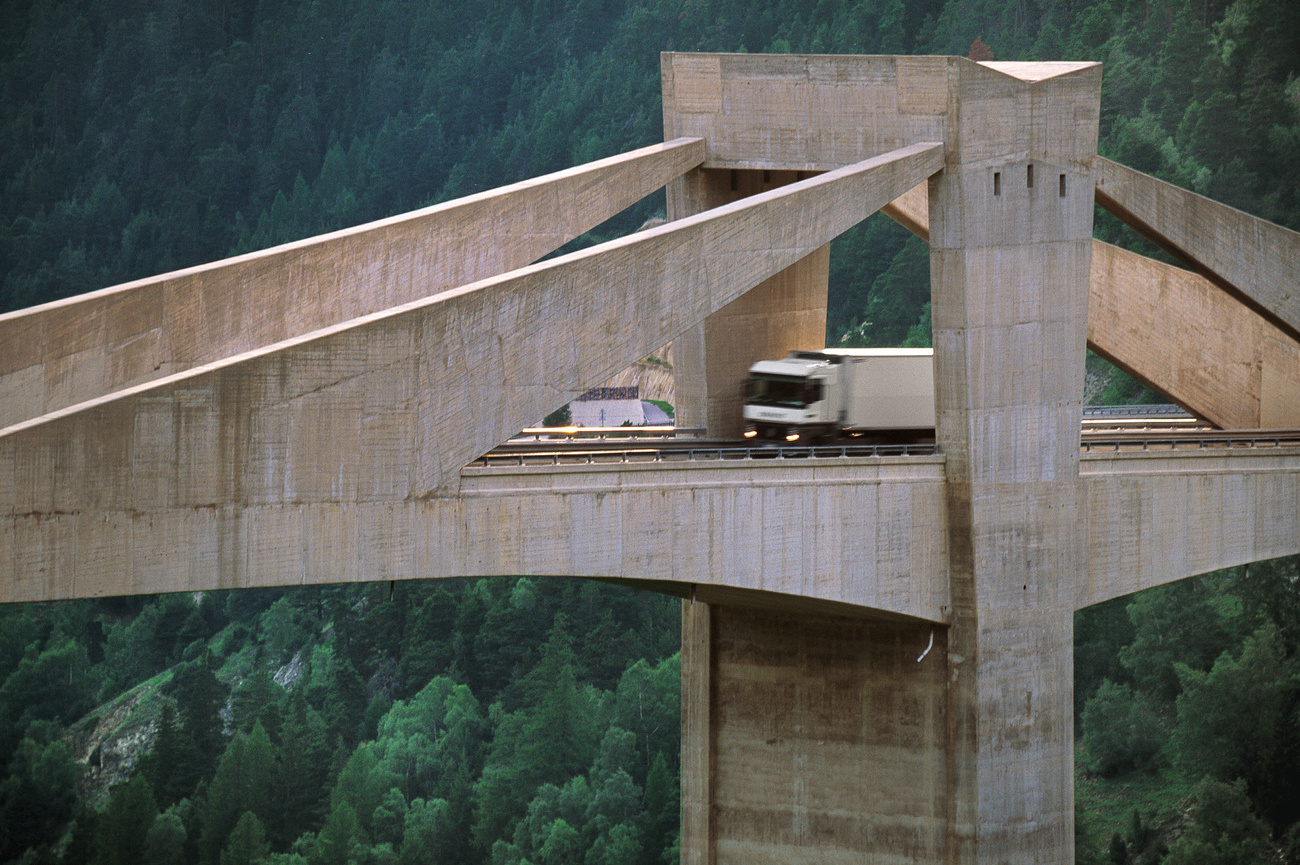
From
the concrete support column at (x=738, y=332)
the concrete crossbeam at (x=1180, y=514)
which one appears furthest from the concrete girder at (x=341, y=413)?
the concrete crossbeam at (x=1180, y=514)

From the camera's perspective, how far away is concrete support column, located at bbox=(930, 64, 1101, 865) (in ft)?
94.4

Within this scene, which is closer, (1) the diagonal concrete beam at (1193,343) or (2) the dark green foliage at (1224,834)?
(1) the diagonal concrete beam at (1193,343)

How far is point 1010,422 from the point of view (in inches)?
1148

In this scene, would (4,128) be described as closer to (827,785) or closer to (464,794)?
(464,794)

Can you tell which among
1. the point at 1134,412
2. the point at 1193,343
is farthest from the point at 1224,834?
the point at 1193,343

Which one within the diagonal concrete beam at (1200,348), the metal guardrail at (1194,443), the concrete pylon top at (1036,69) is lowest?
the metal guardrail at (1194,443)

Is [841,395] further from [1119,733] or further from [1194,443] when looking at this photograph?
[1119,733]

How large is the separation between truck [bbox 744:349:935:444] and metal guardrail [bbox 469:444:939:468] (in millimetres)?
466

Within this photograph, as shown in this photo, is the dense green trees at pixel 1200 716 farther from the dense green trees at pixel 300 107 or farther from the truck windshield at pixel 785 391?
the dense green trees at pixel 300 107

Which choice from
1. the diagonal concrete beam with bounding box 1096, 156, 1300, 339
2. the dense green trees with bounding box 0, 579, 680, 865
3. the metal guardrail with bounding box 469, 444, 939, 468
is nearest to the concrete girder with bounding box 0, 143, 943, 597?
the metal guardrail with bounding box 469, 444, 939, 468

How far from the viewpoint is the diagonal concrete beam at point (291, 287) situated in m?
27.6

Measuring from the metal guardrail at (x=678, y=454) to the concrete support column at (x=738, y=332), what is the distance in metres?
1.92

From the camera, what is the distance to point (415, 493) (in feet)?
80.0

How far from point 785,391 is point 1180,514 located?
6.90m
